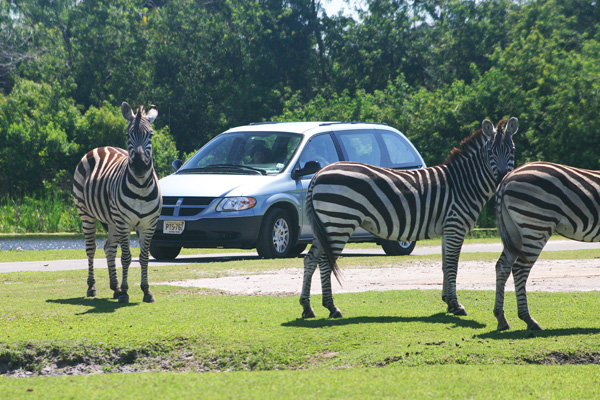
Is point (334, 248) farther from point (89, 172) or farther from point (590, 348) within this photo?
point (89, 172)

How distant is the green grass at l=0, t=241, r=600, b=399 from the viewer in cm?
633

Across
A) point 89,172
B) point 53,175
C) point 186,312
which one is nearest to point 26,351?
point 186,312

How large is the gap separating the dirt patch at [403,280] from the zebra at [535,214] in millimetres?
2728

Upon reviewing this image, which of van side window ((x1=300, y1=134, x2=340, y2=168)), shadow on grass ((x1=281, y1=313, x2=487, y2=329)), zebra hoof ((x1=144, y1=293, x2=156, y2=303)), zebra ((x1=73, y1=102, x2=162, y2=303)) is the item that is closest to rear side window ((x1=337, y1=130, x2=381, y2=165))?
van side window ((x1=300, y1=134, x2=340, y2=168))

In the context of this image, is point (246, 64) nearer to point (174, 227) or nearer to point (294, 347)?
point (174, 227)

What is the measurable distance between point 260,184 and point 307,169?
0.86 m

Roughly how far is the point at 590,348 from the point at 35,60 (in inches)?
1562

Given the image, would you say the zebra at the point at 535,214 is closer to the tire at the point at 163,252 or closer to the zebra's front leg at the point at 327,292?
the zebra's front leg at the point at 327,292

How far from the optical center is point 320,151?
651 inches

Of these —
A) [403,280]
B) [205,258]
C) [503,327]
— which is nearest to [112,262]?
[403,280]

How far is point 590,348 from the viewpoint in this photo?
7504mm

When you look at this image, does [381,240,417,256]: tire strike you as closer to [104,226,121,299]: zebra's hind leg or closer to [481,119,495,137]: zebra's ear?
[104,226,121,299]: zebra's hind leg

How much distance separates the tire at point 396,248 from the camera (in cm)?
1744

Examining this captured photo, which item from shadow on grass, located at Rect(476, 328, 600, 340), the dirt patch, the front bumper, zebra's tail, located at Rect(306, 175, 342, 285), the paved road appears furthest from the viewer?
the front bumper
